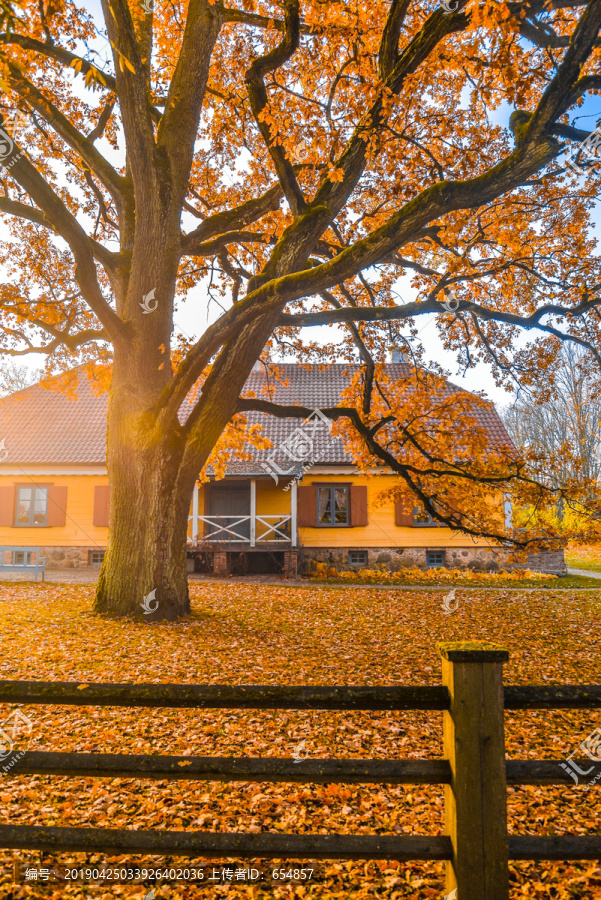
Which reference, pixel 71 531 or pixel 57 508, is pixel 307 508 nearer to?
pixel 71 531

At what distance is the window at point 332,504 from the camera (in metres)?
18.2

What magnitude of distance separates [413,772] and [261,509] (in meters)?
16.3

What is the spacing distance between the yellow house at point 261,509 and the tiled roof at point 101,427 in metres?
0.06

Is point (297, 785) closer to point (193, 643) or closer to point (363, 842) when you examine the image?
point (363, 842)

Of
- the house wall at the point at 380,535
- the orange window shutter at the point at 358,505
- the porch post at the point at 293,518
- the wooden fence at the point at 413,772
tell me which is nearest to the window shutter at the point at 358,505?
the orange window shutter at the point at 358,505

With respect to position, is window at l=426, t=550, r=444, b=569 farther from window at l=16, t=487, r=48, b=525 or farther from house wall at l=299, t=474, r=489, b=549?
window at l=16, t=487, r=48, b=525

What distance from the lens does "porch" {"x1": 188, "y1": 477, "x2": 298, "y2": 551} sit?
54.3 feet

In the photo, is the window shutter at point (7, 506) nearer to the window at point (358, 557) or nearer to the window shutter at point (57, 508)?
the window shutter at point (57, 508)

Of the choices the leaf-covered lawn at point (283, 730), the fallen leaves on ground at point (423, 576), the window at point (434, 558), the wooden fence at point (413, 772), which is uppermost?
the wooden fence at point (413, 772)

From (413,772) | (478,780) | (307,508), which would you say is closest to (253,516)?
(307,508)

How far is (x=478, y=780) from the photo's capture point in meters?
2.15

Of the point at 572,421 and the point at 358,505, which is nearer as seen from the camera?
the point at 358,505

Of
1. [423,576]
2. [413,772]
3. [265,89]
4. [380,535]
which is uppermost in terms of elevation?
[265,89]

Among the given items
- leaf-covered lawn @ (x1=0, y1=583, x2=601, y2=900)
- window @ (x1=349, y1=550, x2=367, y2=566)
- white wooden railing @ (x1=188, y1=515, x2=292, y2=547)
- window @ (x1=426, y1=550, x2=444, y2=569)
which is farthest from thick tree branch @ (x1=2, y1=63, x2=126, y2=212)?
window @ (x1=426, y1=550, x2=444, y2=569)
